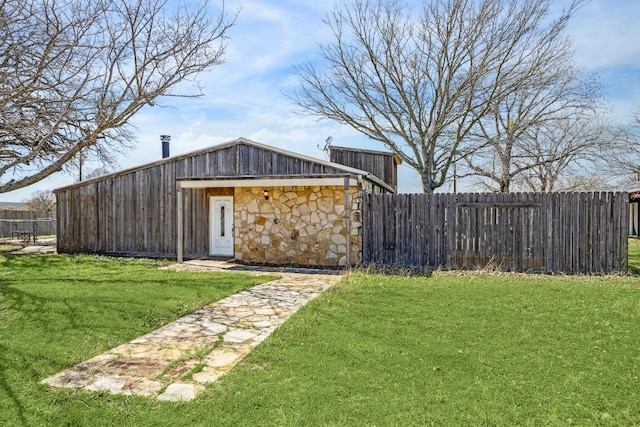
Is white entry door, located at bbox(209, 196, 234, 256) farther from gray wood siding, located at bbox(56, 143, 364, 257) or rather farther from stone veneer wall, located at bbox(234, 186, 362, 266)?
stone veneer wall, located at bbox(234, 186, 362, 266)

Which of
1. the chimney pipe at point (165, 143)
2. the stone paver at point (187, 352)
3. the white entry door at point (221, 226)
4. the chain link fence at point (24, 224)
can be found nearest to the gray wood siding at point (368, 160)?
the white entry door at point (221, 226)

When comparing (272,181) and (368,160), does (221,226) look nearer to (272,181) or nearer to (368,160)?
→ (272,181)

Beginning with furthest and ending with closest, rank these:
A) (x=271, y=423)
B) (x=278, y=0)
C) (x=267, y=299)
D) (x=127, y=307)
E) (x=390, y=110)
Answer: (x=390, y=110), (x=278, y=0), (x=267, y=299), (x=127, y=307), (x=271, y=423)

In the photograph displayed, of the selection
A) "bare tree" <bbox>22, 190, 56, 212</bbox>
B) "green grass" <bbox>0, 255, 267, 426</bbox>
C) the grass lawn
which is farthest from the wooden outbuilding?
"bare tree" <bbox>22, 190, 56, 212</bbox>

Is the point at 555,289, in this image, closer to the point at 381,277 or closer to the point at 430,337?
the point at 381,277

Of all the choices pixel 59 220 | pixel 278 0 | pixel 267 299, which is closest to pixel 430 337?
pixel 267 299

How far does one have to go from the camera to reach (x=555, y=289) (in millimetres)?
7719

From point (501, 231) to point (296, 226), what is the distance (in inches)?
205

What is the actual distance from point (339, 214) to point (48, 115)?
6.70m

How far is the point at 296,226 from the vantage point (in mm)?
11516

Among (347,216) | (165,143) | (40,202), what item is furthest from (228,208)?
(40,202)

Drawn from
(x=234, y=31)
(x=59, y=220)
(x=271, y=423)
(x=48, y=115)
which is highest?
(x=234, y=31)

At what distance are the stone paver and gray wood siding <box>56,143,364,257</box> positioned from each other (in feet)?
21.1

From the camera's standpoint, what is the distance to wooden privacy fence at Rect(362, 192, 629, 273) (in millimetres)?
9727
